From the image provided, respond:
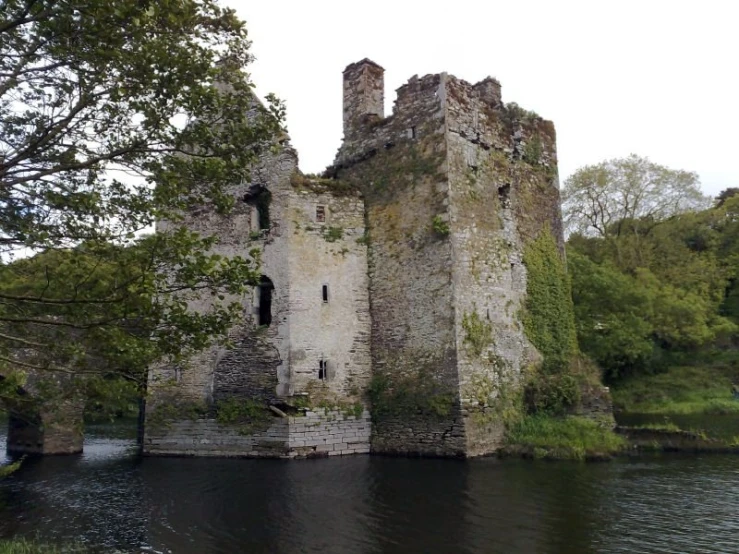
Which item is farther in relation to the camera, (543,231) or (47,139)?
(543,231)

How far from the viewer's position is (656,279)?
30188mm

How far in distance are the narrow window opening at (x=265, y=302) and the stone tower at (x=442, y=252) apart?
2.93 m

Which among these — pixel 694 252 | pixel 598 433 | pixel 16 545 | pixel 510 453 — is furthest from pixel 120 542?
pixel 694 252

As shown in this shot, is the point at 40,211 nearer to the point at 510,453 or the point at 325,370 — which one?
the point at 325,370

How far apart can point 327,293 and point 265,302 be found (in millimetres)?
1863

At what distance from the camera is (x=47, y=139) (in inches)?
278

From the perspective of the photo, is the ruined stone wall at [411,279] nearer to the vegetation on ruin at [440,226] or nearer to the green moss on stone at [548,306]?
the vegetation on ruin at [440,226]

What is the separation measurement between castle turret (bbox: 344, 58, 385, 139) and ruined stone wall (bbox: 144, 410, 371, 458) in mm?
8665

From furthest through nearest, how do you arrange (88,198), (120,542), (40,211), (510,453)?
(510,453) < (120,542) < (40,211) < (88,198)

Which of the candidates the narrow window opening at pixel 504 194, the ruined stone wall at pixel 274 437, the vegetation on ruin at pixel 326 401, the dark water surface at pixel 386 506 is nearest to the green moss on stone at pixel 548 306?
the narrow window opening at pixel 504 194

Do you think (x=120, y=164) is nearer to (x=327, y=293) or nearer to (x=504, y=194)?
(x=327, y=293)

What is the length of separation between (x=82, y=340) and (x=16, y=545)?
2.87m

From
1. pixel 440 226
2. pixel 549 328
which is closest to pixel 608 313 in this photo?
pixel 549 328

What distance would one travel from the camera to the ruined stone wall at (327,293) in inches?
661
